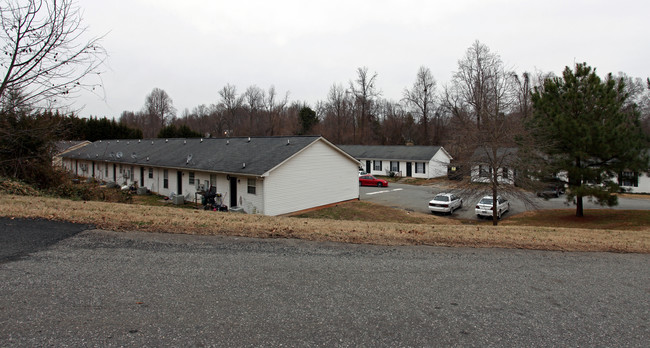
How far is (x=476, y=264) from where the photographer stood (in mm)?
7070

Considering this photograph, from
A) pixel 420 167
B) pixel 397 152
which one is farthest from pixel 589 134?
pixel 397 152

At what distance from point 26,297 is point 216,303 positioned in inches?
95.1

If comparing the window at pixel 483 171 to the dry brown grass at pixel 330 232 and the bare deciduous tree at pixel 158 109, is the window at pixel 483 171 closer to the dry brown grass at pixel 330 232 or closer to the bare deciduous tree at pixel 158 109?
the dry brown grass at pixel 330 232

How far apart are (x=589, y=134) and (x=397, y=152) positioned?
90.6 feet

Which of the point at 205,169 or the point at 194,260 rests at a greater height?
the point at 205,169

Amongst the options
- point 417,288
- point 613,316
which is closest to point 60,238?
point 417,288

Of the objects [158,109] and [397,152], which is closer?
[397,152]

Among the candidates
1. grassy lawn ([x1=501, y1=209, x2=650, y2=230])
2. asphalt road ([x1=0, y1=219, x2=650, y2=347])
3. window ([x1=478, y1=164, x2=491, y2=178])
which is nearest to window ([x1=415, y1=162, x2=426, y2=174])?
grassy lawn ([x1=501, y1=209, x2=650, y2=230])

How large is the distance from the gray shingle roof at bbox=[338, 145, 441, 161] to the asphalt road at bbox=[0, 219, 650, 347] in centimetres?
3536

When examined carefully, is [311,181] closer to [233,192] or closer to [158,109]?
[233,192]

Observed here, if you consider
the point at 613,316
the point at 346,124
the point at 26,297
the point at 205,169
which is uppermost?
the point at 346,124

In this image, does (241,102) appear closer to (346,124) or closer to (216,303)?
(346,124)

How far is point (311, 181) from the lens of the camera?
22.3 m

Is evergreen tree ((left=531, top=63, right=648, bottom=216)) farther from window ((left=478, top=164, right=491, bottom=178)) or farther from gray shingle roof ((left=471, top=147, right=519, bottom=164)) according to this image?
window ((left=478, top=164, right=491, bottom=178))
